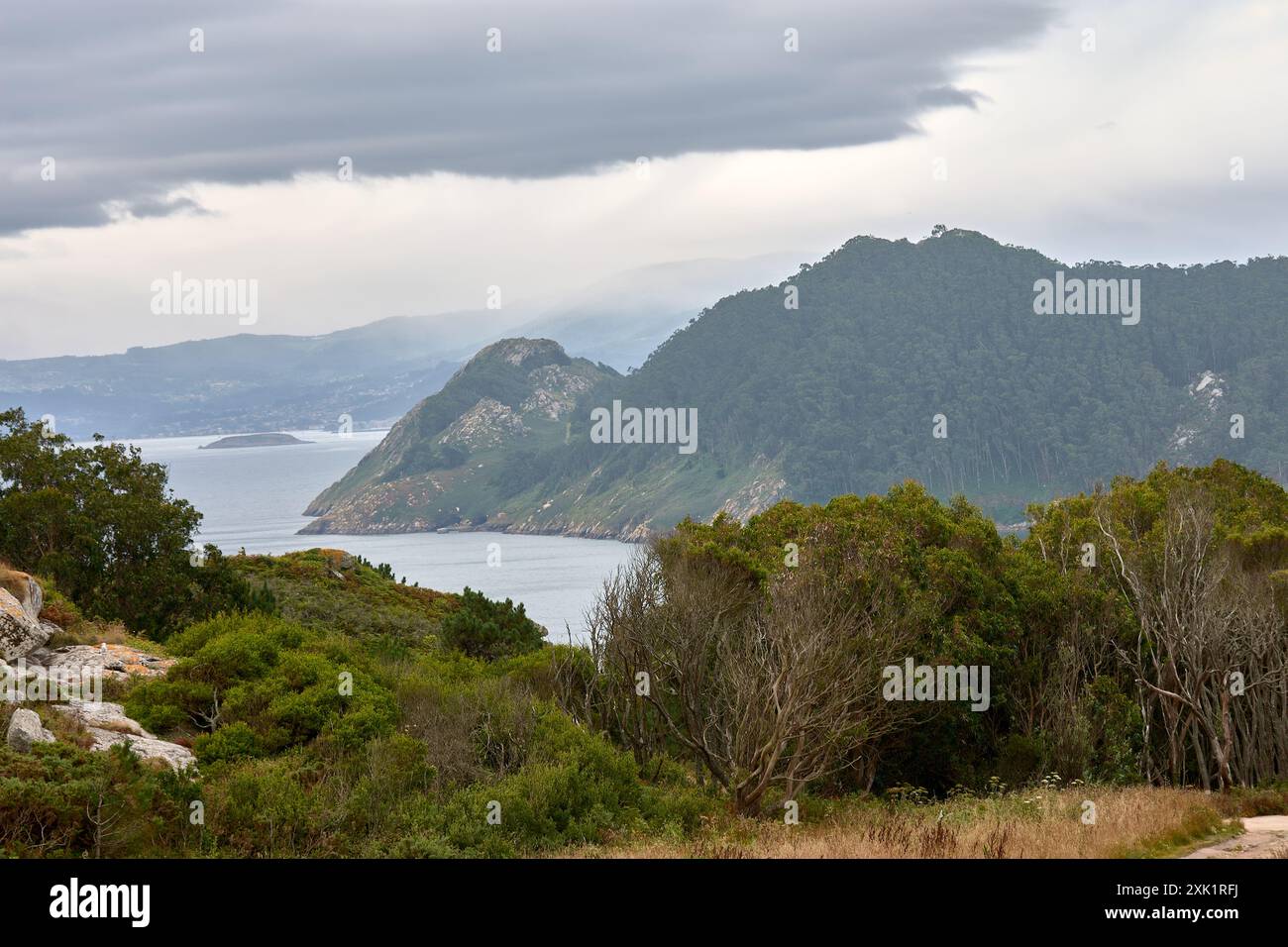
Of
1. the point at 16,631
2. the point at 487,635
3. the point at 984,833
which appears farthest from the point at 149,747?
the point at 487,635

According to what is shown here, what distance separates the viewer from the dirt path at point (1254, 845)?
1403cm

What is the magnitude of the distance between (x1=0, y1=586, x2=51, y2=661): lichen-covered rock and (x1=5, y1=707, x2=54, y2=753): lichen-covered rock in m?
5.74

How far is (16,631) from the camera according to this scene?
22578 mm

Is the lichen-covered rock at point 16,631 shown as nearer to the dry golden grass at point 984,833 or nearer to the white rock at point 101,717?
the white rock at point 101,717

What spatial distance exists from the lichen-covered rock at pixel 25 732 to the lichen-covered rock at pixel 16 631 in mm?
5738

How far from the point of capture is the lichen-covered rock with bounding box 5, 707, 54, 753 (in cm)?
1595

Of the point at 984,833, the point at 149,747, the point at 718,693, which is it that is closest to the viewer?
the point at 984,833

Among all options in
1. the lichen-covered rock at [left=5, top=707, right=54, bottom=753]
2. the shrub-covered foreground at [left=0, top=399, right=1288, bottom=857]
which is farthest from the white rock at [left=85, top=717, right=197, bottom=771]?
the lichen-covered rock at [left=5, top=707, right=54, bottom=753]

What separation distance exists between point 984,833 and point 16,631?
17332mm

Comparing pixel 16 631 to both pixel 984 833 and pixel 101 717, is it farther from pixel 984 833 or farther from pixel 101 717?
pixel 984 833

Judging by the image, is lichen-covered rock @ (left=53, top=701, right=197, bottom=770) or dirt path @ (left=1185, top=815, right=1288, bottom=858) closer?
dirt path @ (left=1185, top=815, right=1288, bottom=858)

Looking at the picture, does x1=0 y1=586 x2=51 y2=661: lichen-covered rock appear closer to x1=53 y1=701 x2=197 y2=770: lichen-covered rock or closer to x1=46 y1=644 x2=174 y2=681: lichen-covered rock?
x1=46 y1=644 x2=174 y2=681: lichen-covered rock

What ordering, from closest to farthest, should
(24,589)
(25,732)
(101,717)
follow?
(25,732), (101,717), (24,589)
